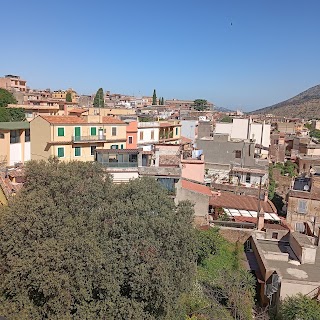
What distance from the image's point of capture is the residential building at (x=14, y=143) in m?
28.2

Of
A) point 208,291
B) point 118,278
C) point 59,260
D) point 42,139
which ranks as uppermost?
point 42,139

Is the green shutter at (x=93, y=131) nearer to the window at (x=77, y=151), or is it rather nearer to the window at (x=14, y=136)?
the window at (x=77, y=151)

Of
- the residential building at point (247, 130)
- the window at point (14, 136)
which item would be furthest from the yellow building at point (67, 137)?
the residential building at point (247, 130)

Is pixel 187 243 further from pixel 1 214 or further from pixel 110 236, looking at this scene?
pixel 1 214

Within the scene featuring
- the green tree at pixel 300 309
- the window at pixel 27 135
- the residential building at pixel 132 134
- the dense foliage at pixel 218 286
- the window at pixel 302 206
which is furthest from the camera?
the residential building at pixel 132 134

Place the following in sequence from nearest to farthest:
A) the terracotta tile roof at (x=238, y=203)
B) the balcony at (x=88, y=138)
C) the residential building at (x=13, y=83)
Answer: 1. the terracotta tile roof at (x=238, y=203)
2. the balcony at (x=88, y=138)
3. the residential building at (x=13, y=83)

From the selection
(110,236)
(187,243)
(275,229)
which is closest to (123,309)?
(110,236)

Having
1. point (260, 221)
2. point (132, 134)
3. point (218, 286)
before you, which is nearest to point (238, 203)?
point (260, 221)

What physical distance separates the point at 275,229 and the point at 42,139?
757 inches

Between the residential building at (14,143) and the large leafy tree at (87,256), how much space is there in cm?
1587

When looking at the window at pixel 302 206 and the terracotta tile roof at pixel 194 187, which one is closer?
the terracotta tile roof at pixel 194 187

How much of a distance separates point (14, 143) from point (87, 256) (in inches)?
808

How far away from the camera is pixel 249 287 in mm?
17109

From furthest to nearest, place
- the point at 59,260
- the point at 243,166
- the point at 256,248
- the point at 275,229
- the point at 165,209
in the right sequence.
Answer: the point at 243,166 → the point at 275,229 → the point at 256,248 → the point at 165,209 → the point at 59,260
